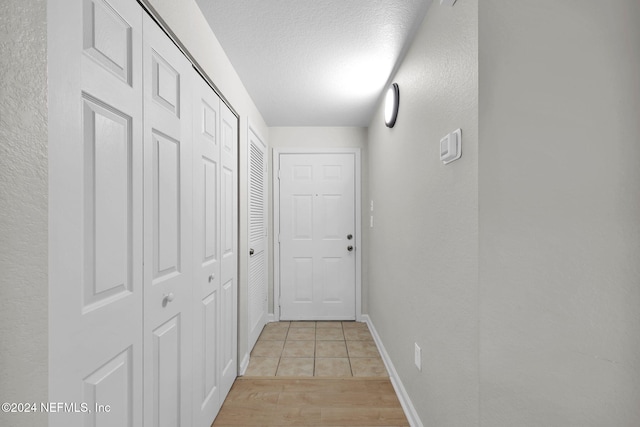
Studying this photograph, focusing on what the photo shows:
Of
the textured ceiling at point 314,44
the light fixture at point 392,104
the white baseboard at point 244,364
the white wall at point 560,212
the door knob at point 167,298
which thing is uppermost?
the textured ceiling at point 314,44

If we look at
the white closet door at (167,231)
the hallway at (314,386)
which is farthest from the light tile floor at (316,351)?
the white closet door at (167,231)

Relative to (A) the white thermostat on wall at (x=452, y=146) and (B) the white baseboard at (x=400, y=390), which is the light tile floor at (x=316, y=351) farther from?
(A) the white thermostat on wall at (x=452, y=146)

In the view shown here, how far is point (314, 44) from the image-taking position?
194 cm

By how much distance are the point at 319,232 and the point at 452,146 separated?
2524mm

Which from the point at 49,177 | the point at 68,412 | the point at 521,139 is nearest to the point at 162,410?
the point at 68,412

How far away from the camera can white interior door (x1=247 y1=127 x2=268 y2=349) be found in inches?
113

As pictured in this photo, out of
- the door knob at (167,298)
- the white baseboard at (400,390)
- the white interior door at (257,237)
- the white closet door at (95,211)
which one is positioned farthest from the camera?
the white interior door at (257,237)

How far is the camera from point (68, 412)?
780mm

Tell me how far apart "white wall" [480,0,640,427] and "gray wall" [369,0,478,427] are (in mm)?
96

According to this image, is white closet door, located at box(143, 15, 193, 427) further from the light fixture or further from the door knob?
the light fixture

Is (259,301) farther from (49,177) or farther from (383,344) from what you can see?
(49,177)

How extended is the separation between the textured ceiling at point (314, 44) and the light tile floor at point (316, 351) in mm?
2238

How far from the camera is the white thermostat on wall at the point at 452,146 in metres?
1.25

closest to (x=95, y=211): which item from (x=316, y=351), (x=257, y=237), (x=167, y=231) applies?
(x=167, y=231)
